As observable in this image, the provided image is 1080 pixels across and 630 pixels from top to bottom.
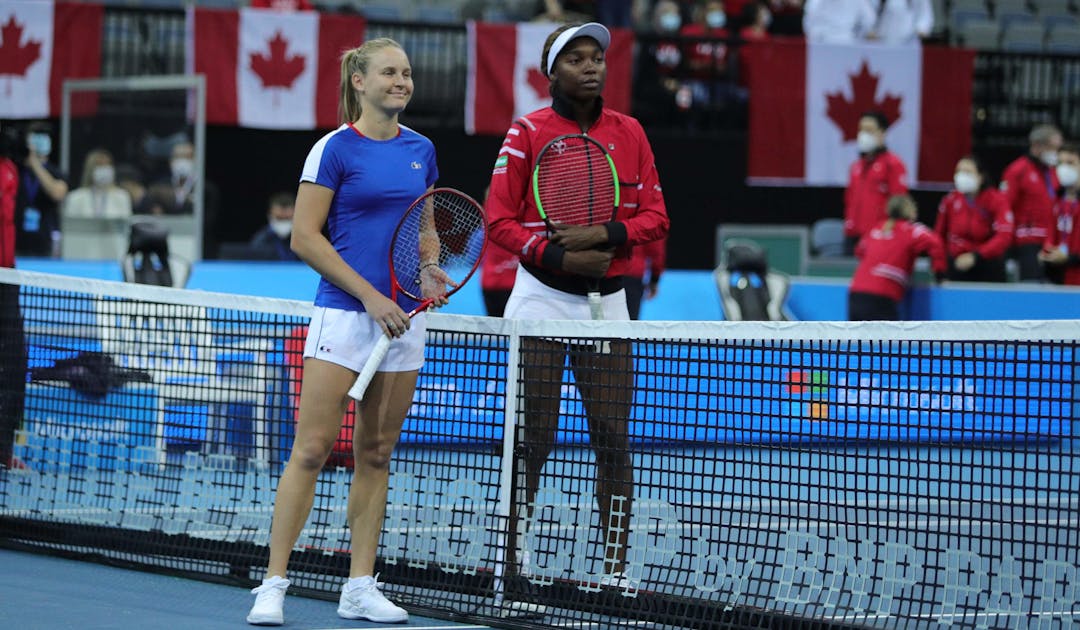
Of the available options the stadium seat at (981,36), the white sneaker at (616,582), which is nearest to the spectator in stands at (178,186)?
the white sneaker at (616,582)

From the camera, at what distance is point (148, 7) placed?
1487cm

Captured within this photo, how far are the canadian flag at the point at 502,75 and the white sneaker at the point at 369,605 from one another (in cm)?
977

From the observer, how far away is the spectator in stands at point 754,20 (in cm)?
1784

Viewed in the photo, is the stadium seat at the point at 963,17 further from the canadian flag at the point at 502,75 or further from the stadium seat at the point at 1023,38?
the canadian flag at the point at 502,75

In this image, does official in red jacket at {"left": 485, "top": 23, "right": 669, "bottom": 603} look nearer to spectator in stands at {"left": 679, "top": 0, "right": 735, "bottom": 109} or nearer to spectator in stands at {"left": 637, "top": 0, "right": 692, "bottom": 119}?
spectator in stands at {"left": 637, "top": 0, "right": 692, "bottom": 119}

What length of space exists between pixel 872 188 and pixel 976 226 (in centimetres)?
107

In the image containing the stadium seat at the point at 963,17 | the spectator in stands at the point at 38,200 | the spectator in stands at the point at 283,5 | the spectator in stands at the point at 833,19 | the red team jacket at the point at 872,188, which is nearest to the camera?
the spectator in stands at the point at 38,200

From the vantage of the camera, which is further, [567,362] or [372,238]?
[567,362]

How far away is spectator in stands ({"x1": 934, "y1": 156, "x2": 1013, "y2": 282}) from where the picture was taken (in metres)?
14.4

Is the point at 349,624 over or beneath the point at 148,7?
beneath

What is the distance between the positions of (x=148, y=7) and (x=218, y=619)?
10.4m

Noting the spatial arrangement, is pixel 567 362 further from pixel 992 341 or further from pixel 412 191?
pixel 992 341

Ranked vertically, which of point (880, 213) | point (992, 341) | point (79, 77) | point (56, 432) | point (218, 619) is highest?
point (79, 77)

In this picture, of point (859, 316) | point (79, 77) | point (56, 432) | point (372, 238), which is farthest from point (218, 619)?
point (79, 77)
